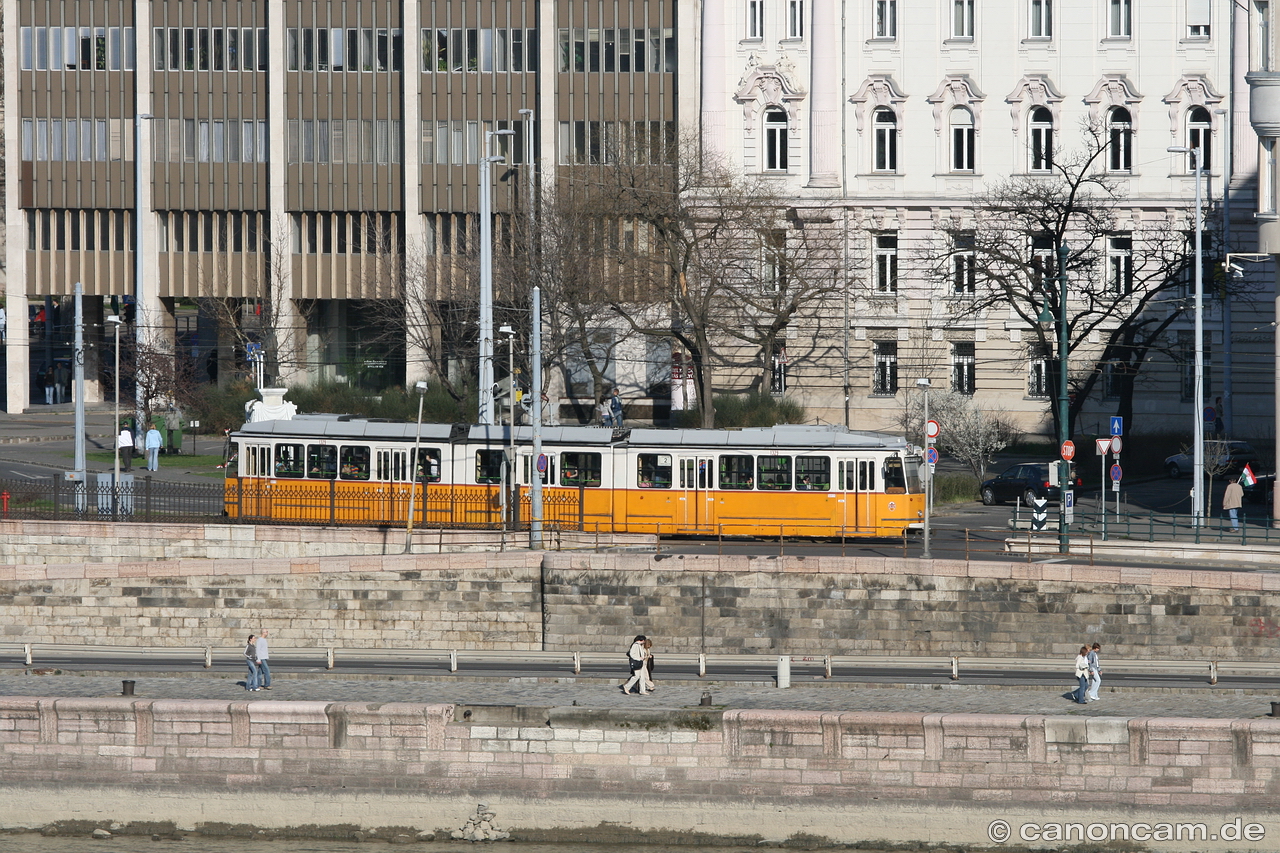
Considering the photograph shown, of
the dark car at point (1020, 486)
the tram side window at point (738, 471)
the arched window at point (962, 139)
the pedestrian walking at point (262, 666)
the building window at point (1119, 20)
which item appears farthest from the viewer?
the arched window at point (962, 139)

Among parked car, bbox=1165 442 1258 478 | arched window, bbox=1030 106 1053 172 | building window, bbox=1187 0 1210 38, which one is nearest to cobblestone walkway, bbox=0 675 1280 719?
parked car, bbox=1165 442 1258 478

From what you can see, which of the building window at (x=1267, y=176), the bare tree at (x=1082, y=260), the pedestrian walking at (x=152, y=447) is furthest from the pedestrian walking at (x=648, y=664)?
the bare tree at (x=1082, y=260)

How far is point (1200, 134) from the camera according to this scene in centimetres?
6569

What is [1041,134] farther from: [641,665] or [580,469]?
[641,665]

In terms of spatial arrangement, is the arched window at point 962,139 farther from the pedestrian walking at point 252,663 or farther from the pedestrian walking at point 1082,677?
the pedestrian walking at point 252,663

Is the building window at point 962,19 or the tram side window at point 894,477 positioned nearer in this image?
the tram side window at point 894,477

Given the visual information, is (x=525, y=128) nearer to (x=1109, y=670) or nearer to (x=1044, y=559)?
(x=1044, y=559)

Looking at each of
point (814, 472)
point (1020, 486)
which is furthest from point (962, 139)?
point (814, 472)

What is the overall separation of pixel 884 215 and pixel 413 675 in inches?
1463

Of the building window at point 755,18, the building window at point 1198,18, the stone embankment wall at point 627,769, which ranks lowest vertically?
the stone embankment wall at point 627,769

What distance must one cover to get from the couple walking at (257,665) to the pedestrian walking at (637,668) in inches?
266

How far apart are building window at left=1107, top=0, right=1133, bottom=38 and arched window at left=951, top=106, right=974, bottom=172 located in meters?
5.91

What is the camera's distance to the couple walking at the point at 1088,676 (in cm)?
3156

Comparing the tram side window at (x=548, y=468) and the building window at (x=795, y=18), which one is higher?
the building window at (x=795, y=18)
